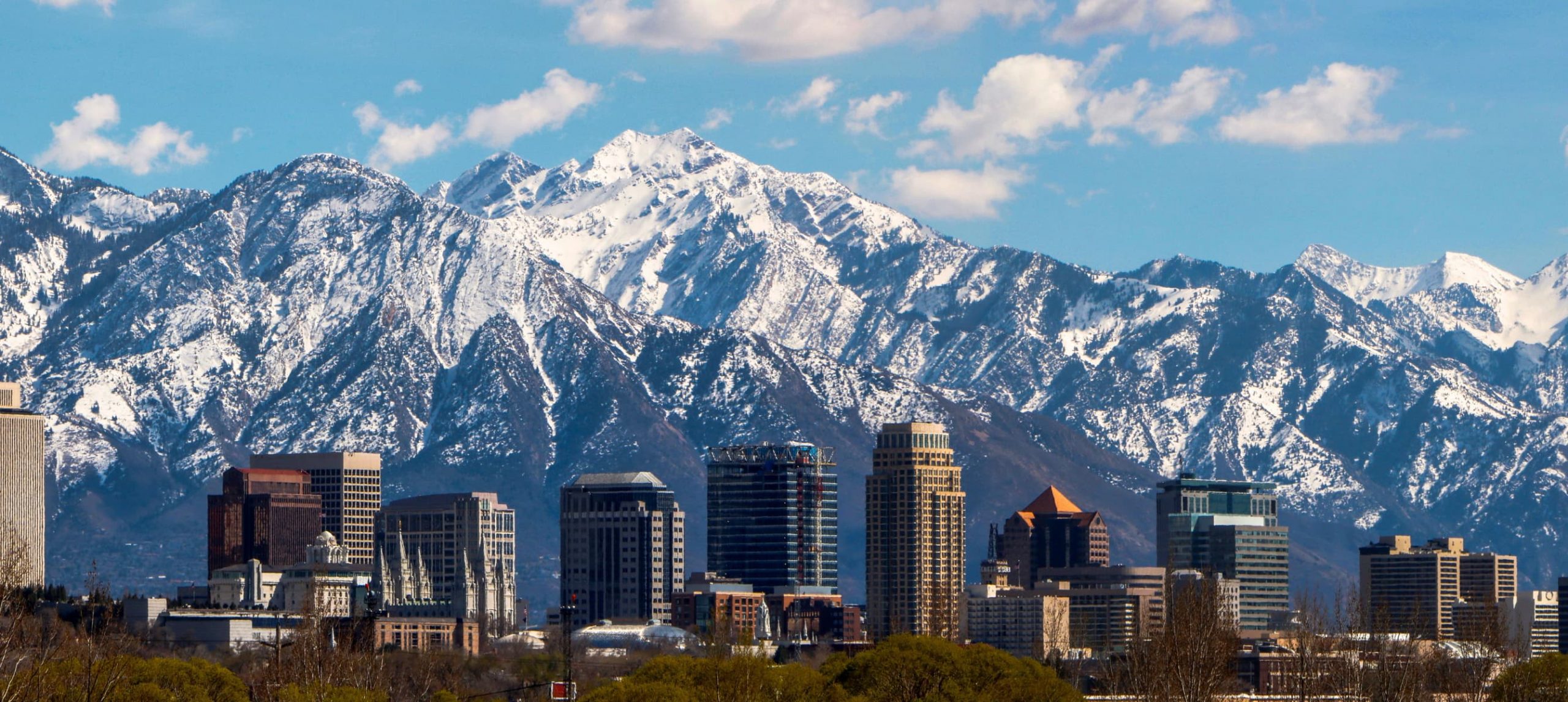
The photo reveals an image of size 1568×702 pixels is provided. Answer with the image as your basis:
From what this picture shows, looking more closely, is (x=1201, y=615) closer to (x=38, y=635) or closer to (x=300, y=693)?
(x=300, y=693)

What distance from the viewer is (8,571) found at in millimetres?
137125

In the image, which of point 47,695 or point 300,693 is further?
point 300,693

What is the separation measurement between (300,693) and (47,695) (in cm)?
2576

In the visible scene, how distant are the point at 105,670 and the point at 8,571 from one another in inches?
2120

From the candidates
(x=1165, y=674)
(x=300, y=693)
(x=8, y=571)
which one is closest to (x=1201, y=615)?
(x=1165, y=674)

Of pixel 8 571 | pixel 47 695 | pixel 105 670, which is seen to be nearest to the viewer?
pixel 8 571

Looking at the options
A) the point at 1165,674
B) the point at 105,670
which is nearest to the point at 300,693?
the point at 105,670

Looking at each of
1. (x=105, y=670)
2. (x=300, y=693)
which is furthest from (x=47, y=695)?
(x=300, y=693)

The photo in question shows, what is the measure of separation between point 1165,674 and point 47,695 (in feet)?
237

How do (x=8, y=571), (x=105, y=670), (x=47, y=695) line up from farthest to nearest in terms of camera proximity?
(x=105, y=670) → (x=47, y=695) → (x=8, y=571)

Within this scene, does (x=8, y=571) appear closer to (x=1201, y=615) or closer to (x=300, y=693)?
(x=300, y=693)

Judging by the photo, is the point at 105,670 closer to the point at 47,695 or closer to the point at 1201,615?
the point at 47,695

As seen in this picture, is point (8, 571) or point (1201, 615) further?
point (1201, 615)

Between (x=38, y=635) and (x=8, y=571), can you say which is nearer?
(x=8, y=571)
